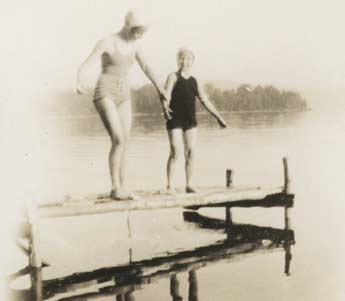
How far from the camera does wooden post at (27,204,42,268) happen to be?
5.99 meters

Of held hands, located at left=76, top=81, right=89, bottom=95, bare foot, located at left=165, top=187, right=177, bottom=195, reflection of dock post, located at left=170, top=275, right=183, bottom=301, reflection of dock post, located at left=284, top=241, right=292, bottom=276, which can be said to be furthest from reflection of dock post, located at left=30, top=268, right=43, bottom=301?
→ reflection of dock post, located at left=284, top=241, right=292, bottom=276

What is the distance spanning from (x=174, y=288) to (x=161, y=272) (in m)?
0.40

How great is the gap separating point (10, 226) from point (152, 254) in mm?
1415

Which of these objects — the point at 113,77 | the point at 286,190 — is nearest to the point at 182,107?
the point at 113,77

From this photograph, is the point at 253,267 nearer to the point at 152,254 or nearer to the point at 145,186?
the point at 152,254

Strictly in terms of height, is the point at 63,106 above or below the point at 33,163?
above

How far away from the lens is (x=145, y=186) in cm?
835

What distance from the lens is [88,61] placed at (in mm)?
5625

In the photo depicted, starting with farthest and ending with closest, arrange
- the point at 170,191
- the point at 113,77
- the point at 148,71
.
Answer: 1. the point at 170,191
2. the point at 148,71
3. the point at 113,77

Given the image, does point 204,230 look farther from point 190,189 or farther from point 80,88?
point 80,88

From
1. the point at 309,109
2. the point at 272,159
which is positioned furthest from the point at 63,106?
the point at 272,159

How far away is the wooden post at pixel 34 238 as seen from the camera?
5988 millimetres

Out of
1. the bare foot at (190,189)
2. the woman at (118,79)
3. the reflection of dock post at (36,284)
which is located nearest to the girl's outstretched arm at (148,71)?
the woman at (118,79)

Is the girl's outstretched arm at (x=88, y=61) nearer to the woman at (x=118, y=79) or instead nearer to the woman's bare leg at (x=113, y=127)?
the woman at (x=118, y=79)
